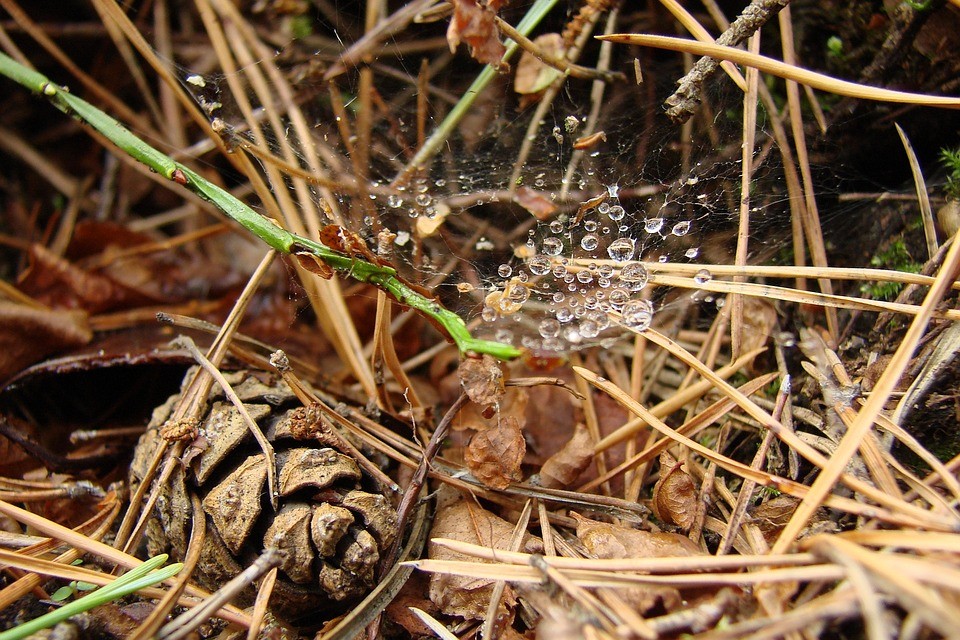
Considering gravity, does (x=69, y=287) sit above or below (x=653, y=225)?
below

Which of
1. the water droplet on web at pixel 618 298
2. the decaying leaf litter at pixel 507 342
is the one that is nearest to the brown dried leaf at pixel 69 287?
the decaying leaf litter at pixel 507 342

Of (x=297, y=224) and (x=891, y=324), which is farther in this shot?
(x=297, y=224)

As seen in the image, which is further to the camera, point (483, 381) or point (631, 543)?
point (483, 381)

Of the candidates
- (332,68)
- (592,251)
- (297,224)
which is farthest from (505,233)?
(332,68)

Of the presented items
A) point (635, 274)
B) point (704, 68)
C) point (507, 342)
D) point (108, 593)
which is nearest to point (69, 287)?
point (108, 593)

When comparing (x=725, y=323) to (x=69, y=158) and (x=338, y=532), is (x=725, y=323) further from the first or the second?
(x=69, y=158)

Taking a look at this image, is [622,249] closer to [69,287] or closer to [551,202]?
[551,202]

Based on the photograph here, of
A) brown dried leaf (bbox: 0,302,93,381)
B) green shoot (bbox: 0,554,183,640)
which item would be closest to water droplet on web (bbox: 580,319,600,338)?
green shoot (bbox: 0,554,183,640)
